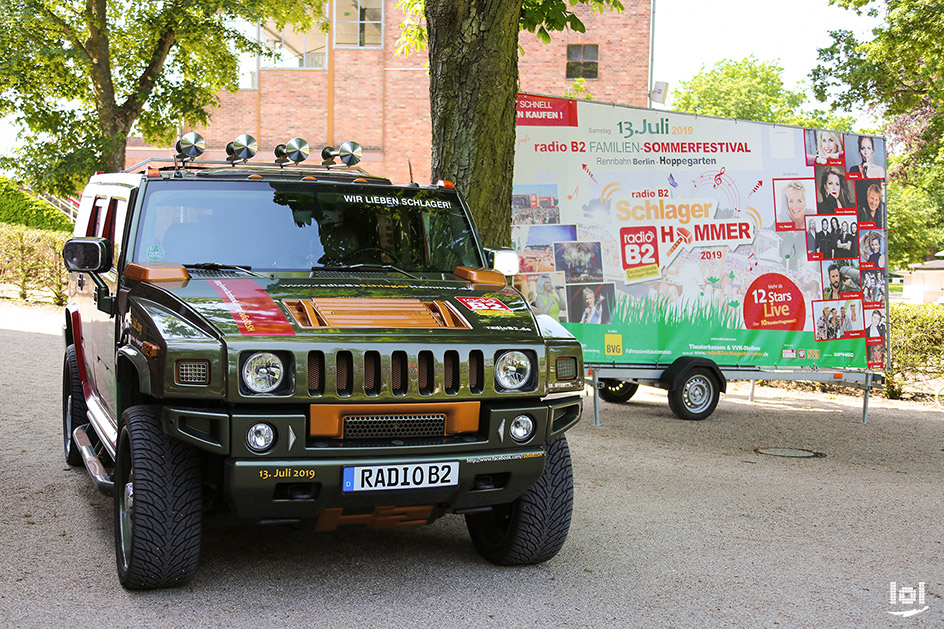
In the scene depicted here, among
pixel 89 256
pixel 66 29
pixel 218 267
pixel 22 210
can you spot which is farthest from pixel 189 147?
pixel 22 210

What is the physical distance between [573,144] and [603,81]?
24672mm

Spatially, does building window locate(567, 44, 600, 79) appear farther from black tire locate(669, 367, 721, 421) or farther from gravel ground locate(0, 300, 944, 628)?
gravel ground locate(0, 300, 944, 628)

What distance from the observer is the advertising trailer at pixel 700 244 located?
33.2 ft

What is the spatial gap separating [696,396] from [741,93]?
5277 centimetres

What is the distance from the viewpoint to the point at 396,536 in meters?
5.55

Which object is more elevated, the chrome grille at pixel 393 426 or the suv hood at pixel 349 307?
the suv hood at pixel 349 307

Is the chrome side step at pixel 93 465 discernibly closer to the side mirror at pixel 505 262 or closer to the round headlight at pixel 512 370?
the round headlight at pixel 512 370

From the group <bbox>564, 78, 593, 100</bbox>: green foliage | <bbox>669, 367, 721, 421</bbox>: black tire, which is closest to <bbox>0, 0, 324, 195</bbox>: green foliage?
<bbox>564, 78, 593, 100</bbox>: green foliage

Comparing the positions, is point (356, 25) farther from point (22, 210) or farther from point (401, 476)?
point (401, 476)

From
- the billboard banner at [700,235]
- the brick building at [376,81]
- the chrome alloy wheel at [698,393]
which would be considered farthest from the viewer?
the brick building at [376,81]

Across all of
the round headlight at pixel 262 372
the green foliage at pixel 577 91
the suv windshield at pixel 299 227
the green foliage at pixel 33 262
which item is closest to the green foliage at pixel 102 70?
the green foliage at pixel 33 262

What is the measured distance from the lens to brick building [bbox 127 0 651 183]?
33.4 metres

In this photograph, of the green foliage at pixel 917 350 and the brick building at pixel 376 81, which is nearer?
the green foliage at pixel 917 350

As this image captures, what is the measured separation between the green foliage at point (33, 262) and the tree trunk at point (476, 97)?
1429 centimetres
